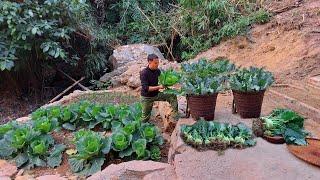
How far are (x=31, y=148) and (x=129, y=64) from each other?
11.9ft

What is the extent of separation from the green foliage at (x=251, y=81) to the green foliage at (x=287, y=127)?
0.30 m

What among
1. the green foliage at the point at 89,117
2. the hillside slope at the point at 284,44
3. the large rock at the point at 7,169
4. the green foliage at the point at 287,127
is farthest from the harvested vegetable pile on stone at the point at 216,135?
the hillside slope at the point at 284,44

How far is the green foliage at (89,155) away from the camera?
12.1 ft

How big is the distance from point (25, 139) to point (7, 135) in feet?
1.09

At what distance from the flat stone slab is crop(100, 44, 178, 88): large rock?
10.4ft

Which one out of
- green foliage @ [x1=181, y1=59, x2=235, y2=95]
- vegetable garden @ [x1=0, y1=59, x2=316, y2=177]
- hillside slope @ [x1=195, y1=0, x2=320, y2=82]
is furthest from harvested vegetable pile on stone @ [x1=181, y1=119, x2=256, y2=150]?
hillside slope @ [x1=195, y1=0, x2=320, y2=82]

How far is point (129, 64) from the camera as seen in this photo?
7395 millimetres

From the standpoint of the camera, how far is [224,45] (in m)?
7.56

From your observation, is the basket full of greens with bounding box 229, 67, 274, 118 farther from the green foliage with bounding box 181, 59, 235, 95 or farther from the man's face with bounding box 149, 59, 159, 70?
the man's face with bounding box 149, 59, 159, 70

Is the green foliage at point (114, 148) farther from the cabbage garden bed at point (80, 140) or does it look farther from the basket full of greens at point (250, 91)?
the basket full of greens at point (250, 91)

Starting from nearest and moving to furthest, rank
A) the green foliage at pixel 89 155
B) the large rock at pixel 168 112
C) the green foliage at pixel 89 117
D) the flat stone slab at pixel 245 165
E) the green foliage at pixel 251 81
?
1. the flat stone slab at pixel 245 165
2. the green foliage at pixel 89 155
3. the green foliage at pixel 251 81
4. the large rock at pixel 168 112
5. the green foliage at pixel 89 117

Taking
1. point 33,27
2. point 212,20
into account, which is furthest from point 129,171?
point 212,20

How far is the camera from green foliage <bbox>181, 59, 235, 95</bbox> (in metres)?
3.75

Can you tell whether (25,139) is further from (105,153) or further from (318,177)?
(318,177)
